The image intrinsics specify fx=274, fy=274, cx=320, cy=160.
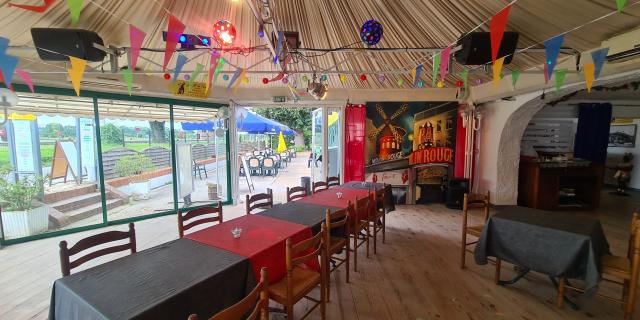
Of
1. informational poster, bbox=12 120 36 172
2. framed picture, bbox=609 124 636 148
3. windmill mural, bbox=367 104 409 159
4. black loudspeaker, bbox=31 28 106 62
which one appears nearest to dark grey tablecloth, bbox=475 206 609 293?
windmill mural, bbox=367 104 409 159

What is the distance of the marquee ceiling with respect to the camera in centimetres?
288

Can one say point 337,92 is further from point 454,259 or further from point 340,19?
point 454,259

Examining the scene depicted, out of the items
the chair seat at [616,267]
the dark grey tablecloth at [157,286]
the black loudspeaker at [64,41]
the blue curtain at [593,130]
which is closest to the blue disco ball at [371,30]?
the dark grey tablecloth at [157,286]

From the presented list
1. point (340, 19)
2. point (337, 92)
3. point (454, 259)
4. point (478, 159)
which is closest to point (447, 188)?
point (478, 159)

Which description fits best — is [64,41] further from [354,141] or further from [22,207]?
[354,141]

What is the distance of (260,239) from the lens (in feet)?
6.96

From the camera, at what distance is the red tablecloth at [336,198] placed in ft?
11.0

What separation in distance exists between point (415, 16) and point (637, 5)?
205cm

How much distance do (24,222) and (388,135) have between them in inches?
Result: 251

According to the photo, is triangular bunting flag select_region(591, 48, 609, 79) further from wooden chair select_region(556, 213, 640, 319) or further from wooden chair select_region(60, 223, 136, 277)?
wooden chair select_region(60, 223, 136, 277)

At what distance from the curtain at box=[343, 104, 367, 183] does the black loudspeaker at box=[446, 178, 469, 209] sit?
6.16 ft

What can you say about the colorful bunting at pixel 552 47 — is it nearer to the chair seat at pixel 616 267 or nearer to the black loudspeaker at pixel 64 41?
the chair seat at pixel 616 267

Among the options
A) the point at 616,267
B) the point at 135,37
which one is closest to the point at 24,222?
the point at 135,37

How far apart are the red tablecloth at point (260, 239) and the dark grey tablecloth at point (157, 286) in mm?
106
